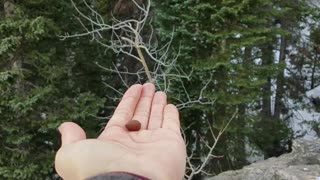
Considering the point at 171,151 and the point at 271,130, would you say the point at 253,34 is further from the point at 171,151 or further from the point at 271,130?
the point at 171,151

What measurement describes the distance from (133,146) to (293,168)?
162 inches

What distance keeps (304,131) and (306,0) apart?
2.64 m

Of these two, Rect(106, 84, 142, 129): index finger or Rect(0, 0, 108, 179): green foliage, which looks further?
Rect(0, 0, 108, 179): green foliage

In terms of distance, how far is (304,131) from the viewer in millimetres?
9812

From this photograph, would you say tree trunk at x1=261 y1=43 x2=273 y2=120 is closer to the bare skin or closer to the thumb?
the bare skin

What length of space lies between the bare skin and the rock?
3341 mm

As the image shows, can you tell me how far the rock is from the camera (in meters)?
4.84

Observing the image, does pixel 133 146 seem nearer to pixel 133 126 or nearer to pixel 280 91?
pixel 133 126

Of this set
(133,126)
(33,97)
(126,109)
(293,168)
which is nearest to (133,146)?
(133,126)

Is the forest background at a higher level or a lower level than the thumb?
lower

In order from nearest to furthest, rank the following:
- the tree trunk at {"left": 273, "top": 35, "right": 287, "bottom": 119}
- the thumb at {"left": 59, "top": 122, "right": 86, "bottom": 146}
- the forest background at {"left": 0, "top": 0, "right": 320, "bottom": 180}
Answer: the thumb at {"left": 59, "top": 122, "right": 86, "bottom": 146}
the forest background at {"left": 0, "top": 0, "right": 320, "bottom": 180}
the tree trunk at {"left": 273, "top": 35, "right": 287, "bottom": 119}

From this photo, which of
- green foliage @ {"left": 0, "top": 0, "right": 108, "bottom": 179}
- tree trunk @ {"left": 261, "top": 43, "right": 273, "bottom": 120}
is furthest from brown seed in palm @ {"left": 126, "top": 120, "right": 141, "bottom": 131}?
tree trunk @ {"left": 261, "top": 43, "right": 273, "bottom": 120}

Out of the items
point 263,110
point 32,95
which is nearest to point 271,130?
point 263,110

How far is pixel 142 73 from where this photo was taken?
758 cm
